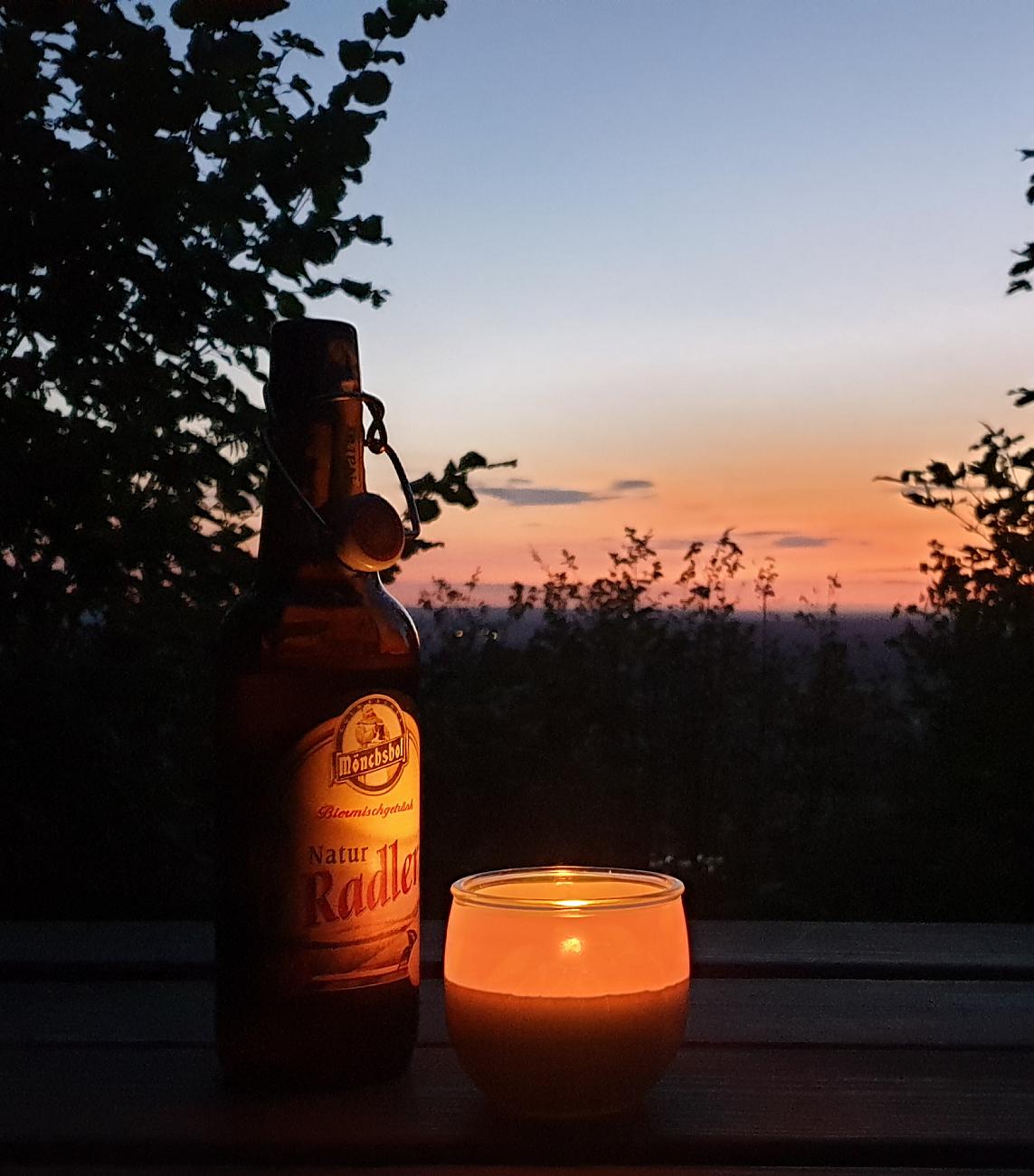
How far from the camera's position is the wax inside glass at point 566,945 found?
1.11m

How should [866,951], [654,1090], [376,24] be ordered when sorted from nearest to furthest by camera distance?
[654,1090]
[866,951]
[376,24]

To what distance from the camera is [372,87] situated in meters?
2.53

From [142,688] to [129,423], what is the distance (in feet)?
3.17

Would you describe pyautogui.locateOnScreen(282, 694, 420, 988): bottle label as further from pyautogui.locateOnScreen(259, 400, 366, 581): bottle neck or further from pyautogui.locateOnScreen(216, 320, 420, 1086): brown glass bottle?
pyautogui.locateOnScreen(259, 400, 366, 581): bottle neck

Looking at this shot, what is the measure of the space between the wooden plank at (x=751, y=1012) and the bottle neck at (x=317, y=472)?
50 centimetres

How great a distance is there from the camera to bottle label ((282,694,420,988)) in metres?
1.23

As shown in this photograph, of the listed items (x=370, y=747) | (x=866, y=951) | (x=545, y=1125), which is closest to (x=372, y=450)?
(x=370, y=747)

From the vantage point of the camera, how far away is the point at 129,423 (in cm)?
251

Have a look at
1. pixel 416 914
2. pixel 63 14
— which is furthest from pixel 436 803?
pixel 416 914

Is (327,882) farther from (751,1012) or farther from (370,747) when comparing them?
(751,1012)

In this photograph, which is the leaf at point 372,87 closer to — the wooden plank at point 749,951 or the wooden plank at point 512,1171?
the wooden plank at point 749,951

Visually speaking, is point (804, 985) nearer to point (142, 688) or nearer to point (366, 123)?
point (366, 123)

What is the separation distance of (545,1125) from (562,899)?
223mm

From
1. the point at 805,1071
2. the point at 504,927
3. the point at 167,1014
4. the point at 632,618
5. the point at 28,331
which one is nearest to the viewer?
the point at 504,927
